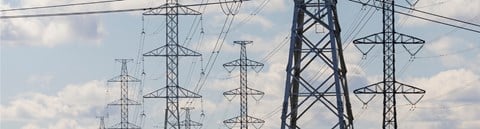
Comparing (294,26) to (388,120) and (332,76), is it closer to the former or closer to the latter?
(332,76)

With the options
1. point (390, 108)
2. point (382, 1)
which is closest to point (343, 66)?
point (390, 108)

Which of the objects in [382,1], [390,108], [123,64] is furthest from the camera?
[123,64]

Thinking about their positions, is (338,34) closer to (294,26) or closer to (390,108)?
(294,26)

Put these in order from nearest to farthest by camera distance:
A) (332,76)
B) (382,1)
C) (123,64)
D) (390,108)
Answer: (332,76), (390,108), (382,1), (123,64)

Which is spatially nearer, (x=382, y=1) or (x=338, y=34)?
(x=338, y=34)

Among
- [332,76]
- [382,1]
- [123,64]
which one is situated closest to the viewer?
[332,76]

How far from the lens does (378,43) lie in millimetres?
65938

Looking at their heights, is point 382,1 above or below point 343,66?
above

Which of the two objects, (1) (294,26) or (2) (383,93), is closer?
(1) (294,26)

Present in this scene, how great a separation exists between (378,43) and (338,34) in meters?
25.1

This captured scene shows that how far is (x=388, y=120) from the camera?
2518 inches

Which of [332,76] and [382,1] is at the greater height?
[382,1]

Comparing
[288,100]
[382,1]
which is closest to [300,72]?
[288,100]

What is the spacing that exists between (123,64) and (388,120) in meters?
58.6
